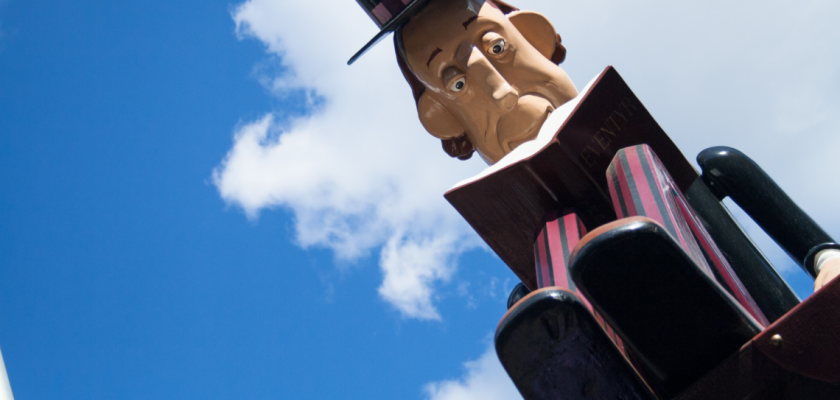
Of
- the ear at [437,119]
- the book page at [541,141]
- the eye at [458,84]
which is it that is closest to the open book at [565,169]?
the book page at [541,141]

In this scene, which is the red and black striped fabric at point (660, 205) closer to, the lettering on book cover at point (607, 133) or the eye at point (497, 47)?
the lettering on book cover at point (607, 133)

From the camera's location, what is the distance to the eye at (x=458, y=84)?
109 inches

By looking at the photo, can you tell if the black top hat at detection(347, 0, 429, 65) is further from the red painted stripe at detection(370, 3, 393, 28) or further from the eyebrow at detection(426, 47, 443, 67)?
the eyebrow at detection(426, 47, 443, 67)

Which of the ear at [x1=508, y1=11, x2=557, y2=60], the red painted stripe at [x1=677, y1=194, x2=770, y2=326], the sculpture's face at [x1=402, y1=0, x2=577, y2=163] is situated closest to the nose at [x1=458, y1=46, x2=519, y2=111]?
the sculpture's face at [x1=402, y1=0, x2=577, y2=163]

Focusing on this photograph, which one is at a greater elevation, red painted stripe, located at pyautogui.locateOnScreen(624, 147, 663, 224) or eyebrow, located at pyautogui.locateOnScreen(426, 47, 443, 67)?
eyebrow, located at pyautogui.locateOnScreen(426, 47, 443, 67)

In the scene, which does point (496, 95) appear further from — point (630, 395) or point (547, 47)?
point (630, 395)

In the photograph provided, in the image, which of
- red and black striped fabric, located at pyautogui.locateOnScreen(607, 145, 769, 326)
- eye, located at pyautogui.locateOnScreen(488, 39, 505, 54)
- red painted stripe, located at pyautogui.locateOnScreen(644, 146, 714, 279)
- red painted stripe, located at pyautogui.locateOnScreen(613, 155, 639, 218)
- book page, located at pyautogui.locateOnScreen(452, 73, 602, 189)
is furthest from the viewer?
eye, located at pyautogui.locateOnScreen(488, 39, 505, 54)

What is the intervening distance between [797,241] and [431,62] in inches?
63.6

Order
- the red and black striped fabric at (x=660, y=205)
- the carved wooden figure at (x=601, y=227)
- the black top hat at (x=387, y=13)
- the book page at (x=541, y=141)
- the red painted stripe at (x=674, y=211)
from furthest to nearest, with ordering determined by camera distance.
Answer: the black top hat at (x=387, y=13), the book page at (x=541, y=141), the red and black striped fabric at (x=660, y=205), the red painted stripe at (x=674, y=211), the carved wooden figure at (x=601, y=227)

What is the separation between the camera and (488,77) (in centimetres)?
268

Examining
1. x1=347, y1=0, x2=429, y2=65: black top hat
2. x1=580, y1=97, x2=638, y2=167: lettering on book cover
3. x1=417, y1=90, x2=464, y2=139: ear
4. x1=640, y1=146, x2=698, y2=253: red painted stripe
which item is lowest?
x1=640, y1=146, x2=698, y2=253: red painted stripe

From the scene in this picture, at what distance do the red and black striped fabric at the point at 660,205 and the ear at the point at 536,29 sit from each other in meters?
1.28

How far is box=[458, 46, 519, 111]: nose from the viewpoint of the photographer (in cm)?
261

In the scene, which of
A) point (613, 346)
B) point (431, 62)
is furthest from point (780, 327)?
point (431, 62)
